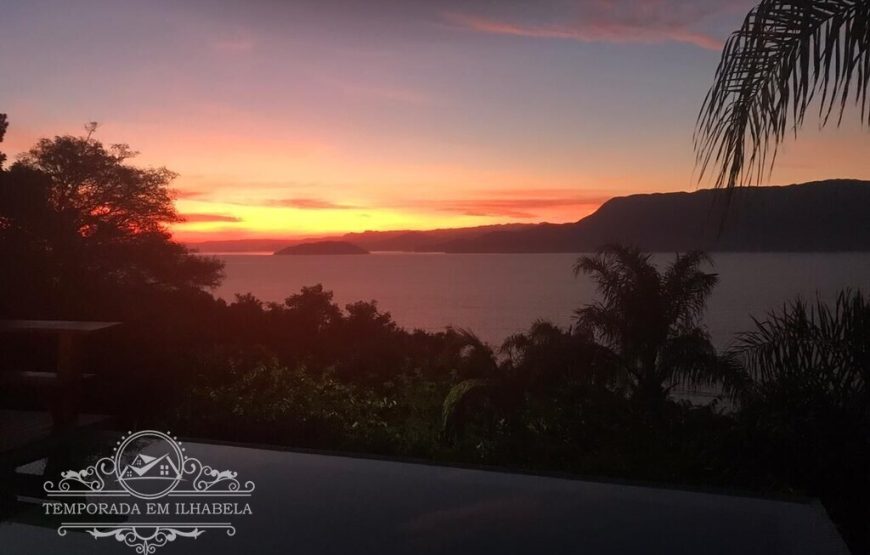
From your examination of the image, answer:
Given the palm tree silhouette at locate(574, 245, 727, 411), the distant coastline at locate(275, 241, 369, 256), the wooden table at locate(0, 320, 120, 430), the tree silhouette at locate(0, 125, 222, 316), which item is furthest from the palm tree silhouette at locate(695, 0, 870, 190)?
the distant coastline at locate(275, 241, 369, 256)

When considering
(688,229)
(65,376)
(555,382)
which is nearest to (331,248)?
(555,382)

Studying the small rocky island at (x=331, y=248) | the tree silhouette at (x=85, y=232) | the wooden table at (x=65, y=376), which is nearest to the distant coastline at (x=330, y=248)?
the small rocky island at (x=331, y=248)

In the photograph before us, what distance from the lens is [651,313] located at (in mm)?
8227

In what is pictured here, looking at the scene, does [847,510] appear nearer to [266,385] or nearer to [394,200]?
[266,385]

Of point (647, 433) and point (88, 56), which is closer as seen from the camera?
point (647, 433)

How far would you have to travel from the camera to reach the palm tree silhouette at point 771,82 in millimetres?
2021

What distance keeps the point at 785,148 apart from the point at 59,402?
3.25 m

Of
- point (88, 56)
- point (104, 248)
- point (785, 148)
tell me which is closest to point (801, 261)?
point (785, 148)

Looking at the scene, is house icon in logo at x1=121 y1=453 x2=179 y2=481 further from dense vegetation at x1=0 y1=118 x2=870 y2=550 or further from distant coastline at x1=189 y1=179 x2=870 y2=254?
distant coastline at x1=189 y1=179 x2=870 y2=254

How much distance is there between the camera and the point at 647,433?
12.4ft

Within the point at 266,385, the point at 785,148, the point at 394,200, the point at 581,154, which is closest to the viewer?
the point at 785,148

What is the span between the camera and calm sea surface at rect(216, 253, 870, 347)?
607cm

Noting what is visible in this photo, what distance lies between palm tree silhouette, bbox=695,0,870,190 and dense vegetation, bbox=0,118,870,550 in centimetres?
153

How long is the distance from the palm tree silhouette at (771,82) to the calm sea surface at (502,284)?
6.47ft
